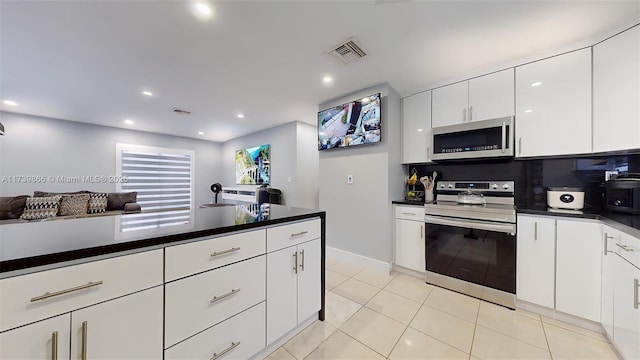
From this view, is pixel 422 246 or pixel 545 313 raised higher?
pixel 422 246

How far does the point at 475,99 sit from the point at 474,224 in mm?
Result: 1341

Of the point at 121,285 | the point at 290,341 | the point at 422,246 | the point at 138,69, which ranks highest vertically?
the point at 138,69

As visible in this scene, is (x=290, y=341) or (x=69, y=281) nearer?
(x=69, y=281)

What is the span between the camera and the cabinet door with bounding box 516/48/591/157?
5.95ft

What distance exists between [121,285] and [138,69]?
8.34 feet

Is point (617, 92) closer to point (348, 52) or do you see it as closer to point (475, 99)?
point (475, 99)

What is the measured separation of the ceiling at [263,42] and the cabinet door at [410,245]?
1707 millimetres

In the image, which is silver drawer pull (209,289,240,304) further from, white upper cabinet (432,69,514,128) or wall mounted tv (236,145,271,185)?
wall mounted tv (236,145,271,185)

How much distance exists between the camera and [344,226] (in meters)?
2.99

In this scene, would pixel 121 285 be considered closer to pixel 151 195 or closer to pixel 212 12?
pixel 212 12

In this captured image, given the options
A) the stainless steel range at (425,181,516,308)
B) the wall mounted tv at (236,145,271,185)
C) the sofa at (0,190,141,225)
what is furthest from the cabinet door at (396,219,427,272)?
the sofa at (0,190,141,225)

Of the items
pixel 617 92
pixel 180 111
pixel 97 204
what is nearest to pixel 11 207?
pixel 97 204

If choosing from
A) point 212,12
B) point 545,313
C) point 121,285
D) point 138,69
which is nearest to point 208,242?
point 121,285

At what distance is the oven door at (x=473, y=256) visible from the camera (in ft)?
6.25
